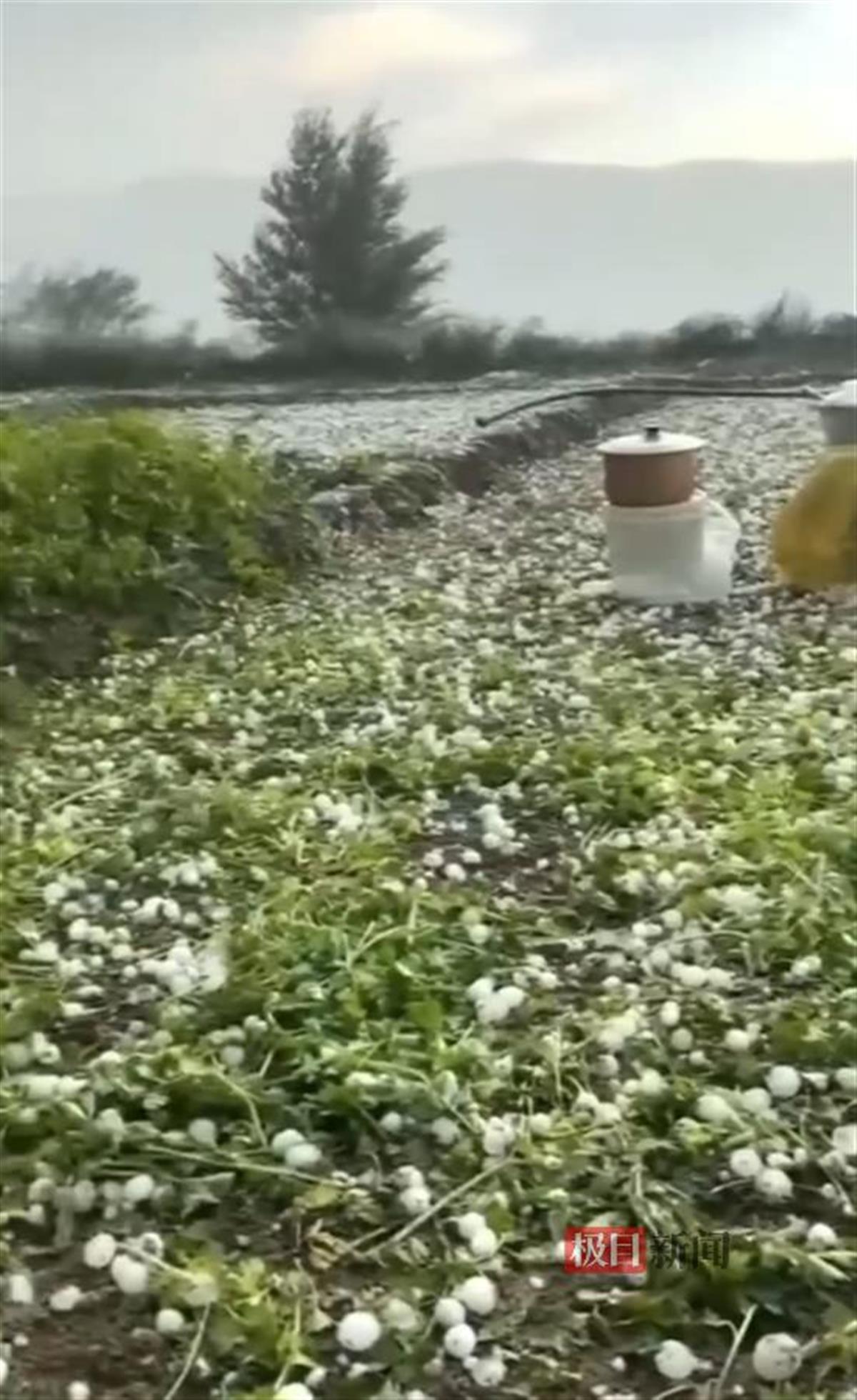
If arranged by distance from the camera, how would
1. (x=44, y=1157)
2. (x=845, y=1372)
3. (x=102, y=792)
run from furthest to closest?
(x=102, y=792) → (x=44, y=1157) → (x=845, y=1372)

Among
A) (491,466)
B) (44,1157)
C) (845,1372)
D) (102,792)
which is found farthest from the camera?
(491,466)

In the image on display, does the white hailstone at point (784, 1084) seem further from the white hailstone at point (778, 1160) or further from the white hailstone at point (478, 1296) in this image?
the white hailstone at point (478, 1296)

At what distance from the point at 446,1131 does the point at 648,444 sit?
1.81 feet

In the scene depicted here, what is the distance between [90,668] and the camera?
3.50 feet

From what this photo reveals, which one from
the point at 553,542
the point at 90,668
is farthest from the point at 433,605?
the point at 90,668

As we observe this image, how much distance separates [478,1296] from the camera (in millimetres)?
517

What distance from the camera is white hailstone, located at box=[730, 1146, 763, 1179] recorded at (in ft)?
1.85

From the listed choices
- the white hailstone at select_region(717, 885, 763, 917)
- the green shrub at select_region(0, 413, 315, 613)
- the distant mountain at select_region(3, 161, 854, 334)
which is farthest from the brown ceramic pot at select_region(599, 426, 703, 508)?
the white hailstone at select_region(717, 885, 763, 917)

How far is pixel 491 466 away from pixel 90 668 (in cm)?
31

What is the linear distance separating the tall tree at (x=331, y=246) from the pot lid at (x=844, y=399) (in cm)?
27

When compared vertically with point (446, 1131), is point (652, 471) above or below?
above

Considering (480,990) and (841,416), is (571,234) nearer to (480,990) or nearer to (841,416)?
(841,416)

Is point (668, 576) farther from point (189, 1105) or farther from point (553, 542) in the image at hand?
point (189, 1105)

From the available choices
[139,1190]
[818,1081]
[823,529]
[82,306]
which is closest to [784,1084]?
[818,1081]
